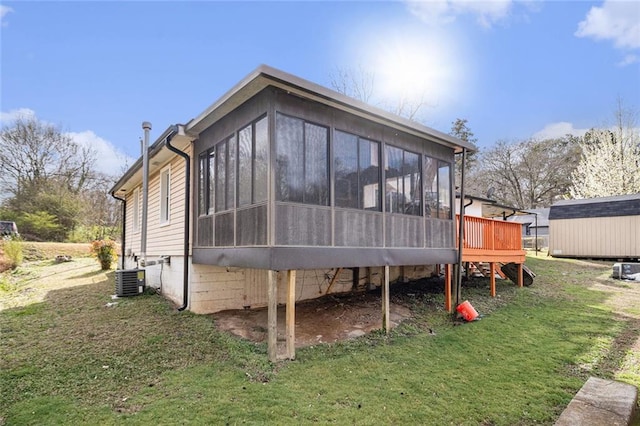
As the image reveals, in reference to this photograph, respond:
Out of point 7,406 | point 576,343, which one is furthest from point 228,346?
point 576,343

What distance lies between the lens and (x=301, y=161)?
5.48m

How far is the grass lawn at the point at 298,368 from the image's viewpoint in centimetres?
382

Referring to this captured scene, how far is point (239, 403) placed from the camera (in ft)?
12.8

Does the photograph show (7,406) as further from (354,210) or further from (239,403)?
(354,210)

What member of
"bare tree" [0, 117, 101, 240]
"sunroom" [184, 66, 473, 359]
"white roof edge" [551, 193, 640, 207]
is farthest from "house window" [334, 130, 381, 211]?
"bare tree" [0, 117, 101, 240]

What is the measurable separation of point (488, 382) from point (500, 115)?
31881 mm

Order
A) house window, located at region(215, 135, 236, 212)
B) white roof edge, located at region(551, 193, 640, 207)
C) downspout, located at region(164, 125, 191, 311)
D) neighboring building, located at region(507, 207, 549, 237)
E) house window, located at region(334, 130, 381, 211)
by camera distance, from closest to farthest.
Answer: house window, located at region(334, 130, 381, 211)
house window, located at region(215, 135, 236, 212)
downspout, located at region(164, 125, 191, 311)
white roof edge, located at region(551, 193, 640, 207)
neighboring building, located at region(507, 207, 549, 237)

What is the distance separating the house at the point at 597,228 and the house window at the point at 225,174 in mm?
18686

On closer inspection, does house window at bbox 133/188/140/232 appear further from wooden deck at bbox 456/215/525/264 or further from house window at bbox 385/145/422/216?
wooden deck at bbox 456/215/525/264

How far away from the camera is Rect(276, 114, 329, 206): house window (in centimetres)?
525

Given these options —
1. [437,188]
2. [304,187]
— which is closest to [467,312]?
[437,188]

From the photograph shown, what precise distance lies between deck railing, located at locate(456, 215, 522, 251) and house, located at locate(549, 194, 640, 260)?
9.52 meters

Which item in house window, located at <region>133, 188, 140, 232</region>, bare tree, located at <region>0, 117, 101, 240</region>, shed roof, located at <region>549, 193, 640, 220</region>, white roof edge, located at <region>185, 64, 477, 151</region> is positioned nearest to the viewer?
white roof edge, located at <region>185, 64, 477, 151</region>

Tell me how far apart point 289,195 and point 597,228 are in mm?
18627
